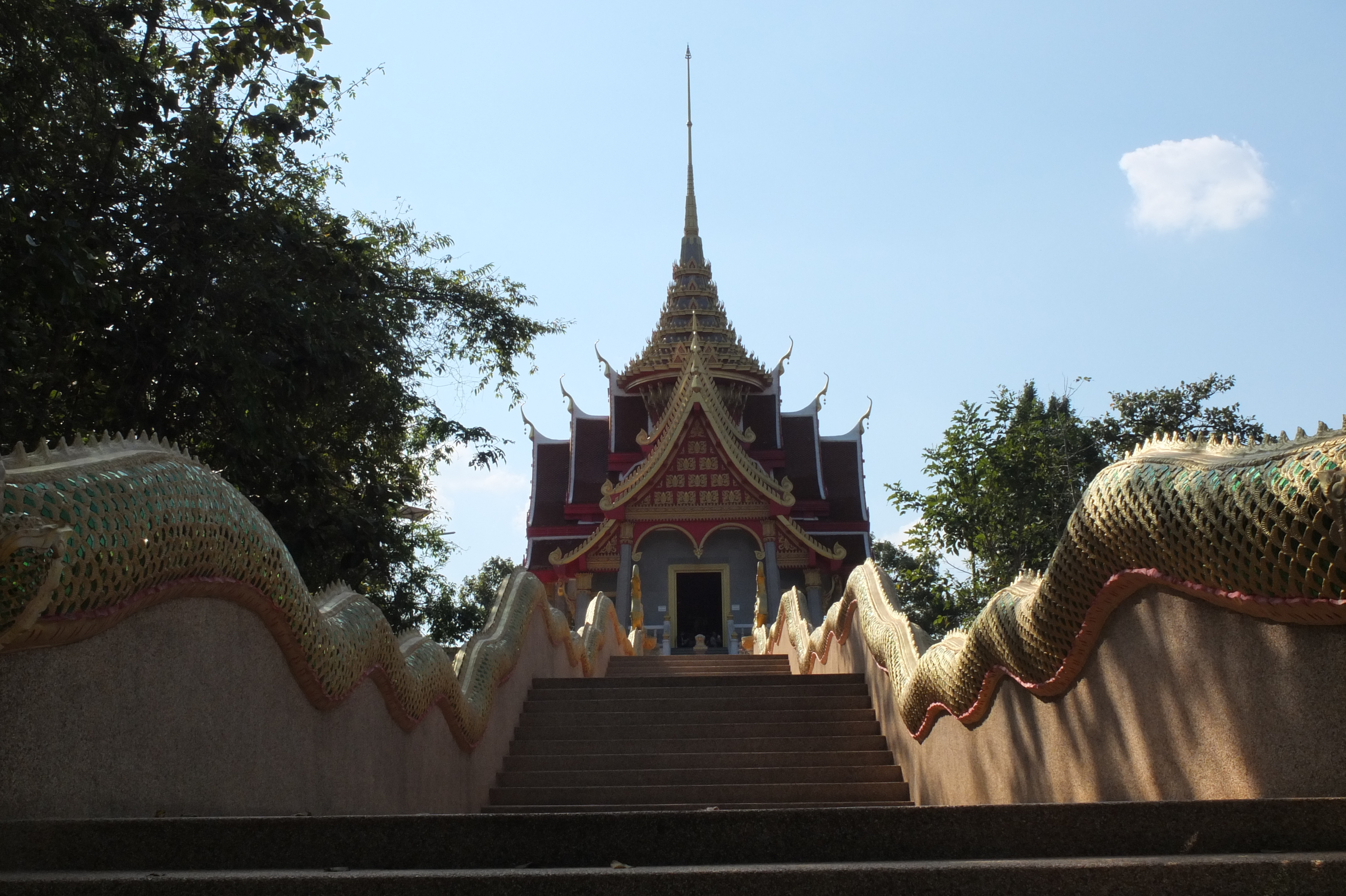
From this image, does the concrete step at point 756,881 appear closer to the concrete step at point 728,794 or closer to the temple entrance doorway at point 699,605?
the concrete step at point 728,794

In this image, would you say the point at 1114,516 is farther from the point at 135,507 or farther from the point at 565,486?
the point at 565,486

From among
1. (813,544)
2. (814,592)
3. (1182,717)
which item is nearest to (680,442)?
(813,544)

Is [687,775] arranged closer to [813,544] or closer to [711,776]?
[711,776]

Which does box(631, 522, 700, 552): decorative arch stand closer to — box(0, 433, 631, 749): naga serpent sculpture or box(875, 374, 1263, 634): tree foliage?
box(875, 374, 1263, 634): tree foliage

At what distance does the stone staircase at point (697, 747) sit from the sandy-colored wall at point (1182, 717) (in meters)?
1.81

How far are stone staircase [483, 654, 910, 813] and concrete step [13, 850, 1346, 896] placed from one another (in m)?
3.65

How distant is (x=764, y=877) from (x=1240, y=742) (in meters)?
1.71

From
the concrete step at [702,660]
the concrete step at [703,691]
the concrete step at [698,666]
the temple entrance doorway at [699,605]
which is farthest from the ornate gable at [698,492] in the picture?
the concrete step at [703,691]

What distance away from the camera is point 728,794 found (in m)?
7.19

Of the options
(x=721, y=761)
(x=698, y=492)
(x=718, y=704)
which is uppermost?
(x=698, y=492)

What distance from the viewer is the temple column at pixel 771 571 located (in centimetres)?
1961

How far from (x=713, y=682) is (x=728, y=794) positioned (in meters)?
2.02

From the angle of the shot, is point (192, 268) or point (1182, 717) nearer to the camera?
point (1182, 717)

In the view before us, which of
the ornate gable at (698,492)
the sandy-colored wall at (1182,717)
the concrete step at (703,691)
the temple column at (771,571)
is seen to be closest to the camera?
the sandy-colored wall at (1182,717)
